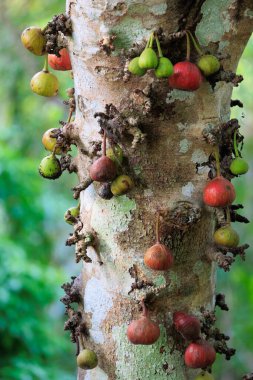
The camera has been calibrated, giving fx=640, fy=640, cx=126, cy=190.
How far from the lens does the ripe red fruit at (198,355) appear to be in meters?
1.46

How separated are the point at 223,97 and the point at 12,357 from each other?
9.09 ft

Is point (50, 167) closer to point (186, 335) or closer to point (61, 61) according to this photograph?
point (61, 61)

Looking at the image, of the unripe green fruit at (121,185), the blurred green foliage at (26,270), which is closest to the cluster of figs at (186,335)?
the unripe green fruit at (121,185)

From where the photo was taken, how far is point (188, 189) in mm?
1472

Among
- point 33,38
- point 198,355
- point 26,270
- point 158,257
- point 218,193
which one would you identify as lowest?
point 198,355

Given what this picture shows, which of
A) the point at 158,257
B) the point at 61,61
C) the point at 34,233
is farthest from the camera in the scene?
the point at 34,233

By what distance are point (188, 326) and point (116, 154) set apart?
427 millimetres

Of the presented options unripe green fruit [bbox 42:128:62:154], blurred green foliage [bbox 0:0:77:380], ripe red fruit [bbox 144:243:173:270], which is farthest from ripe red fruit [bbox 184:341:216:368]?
blurred green foliage [bbox 0:0:77:380]

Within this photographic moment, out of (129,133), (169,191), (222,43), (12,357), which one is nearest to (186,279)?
(169,191)

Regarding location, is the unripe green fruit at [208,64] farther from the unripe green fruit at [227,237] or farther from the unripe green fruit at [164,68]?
the unripe green fruit at [227,237]

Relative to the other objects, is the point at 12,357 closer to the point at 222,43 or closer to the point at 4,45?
the point at 222,43

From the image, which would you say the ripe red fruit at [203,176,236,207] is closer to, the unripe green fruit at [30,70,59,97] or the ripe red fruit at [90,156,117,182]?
the ripe red fruit at [90,156,117,182]

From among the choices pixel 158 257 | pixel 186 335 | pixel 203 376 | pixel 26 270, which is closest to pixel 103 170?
pixel 158 257

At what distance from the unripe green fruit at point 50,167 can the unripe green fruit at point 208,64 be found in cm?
44
